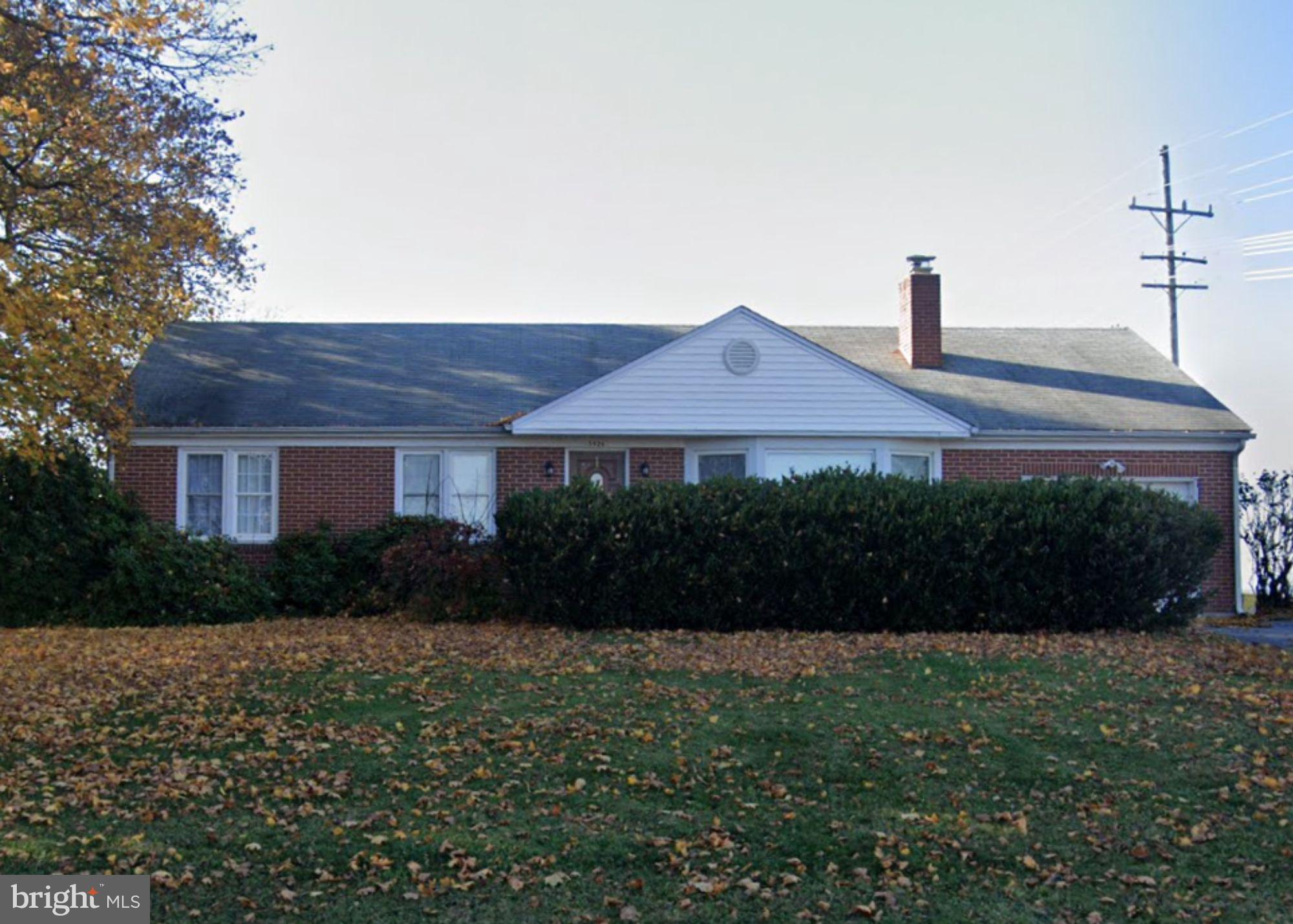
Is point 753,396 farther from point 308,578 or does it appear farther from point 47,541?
point 47,541

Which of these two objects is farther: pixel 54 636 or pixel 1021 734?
pixel 54 636

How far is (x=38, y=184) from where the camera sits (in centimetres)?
1404

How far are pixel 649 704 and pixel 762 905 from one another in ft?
12.6

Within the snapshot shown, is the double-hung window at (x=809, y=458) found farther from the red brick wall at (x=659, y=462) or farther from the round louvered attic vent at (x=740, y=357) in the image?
the red brick wall at (x=659, y=462)

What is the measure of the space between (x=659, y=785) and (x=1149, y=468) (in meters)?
14.6

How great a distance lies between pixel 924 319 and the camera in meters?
22.2

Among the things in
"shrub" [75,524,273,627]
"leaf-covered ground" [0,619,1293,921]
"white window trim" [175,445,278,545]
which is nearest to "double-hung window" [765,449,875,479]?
"leaf-covered ground" [0,619,1293,921]

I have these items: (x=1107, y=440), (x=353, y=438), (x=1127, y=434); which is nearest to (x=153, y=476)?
(x=353, y=438)

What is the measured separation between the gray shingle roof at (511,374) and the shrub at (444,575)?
2681mm

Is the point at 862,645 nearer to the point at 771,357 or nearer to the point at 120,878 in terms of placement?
the point at 771,357

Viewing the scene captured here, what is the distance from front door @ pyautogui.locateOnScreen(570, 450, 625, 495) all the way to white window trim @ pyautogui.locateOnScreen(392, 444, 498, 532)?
1234mm

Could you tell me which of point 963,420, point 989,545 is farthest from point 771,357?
point 989,545

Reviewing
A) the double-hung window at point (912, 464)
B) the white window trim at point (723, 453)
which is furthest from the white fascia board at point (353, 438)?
the double-hung window at point (912, 464)

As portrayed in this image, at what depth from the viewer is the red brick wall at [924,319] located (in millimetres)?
22000
